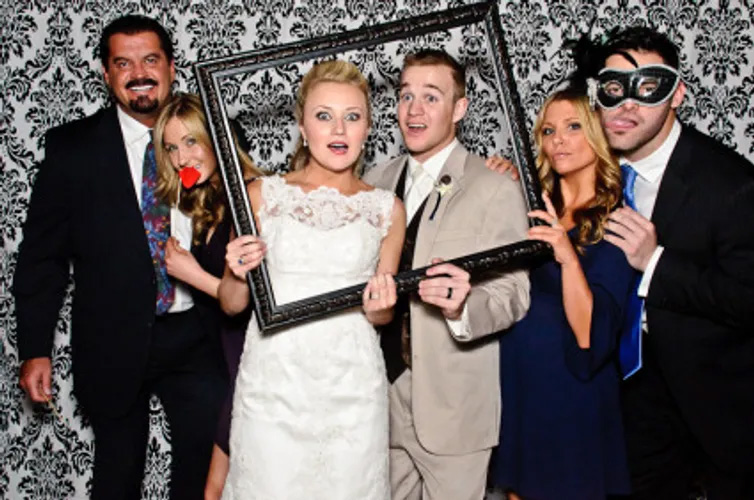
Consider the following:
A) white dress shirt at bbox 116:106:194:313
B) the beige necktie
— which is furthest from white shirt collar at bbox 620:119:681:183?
white dress shirt at bbox 116:106:194:313

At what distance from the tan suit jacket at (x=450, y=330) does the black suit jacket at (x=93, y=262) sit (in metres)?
0.97

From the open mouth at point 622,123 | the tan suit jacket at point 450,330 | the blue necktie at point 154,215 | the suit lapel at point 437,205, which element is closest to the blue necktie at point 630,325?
the open mouth at point 622,123

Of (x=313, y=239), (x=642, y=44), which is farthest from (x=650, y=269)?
(x=313, y=239)

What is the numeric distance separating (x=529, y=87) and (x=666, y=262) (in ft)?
4.05

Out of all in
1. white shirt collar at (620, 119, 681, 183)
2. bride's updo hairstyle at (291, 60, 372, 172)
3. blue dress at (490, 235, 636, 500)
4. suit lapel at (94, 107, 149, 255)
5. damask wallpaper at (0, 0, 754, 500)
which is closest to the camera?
bride's updo hairstyle at (291, 60, 372, 172)

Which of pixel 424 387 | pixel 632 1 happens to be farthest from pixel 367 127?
pixel 632 1

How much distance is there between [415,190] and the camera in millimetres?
2461

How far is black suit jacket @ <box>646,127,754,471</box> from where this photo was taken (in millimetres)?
2260

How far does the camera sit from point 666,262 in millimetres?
2262

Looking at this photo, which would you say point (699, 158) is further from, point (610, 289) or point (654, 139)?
point (610, 289)

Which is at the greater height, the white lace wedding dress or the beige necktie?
the beige necktie

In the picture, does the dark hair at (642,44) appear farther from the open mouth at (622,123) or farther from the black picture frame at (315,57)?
the black picture frame at (315,57)

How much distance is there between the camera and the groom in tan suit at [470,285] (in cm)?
232

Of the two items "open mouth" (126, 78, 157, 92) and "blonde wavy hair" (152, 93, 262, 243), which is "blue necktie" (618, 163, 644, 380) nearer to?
"blonde wavy hair" (152, 93, 262, 243)
